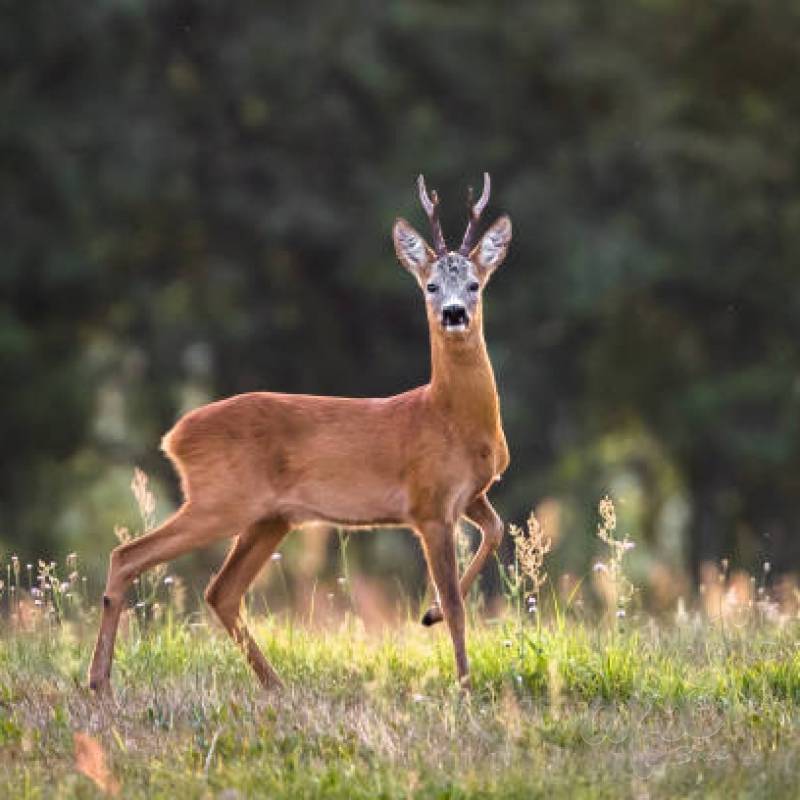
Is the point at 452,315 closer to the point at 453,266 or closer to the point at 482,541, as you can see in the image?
the point at 453,266

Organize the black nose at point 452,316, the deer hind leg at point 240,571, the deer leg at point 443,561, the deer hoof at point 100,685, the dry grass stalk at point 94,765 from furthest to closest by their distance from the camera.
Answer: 1. the deer hind leg at point 240,571
2. the black nose at point 452,316
3. the deer leg at point 443,561
4. the deer hoof at point 100,685
5. the dry grass stalk at point 94,765

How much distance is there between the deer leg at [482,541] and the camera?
8133mm

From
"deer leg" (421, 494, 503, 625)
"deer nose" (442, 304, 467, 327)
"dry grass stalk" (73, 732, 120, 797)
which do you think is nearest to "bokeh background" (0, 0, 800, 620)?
"deer leg" (421, 494, 503, 625)

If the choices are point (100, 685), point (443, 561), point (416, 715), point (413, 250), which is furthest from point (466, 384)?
point (100, 685)

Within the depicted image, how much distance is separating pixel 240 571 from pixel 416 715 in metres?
1.69

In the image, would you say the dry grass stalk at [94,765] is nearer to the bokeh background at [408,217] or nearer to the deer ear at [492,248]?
the deer ear at [492,248]

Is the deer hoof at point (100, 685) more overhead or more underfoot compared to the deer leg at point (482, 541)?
more underfoot

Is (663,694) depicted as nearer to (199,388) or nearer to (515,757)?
(515,757)

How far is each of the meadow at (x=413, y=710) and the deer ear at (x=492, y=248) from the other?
1.23m

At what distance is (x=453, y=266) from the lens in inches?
320

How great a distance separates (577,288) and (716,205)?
185cm

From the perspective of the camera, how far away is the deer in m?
7.91

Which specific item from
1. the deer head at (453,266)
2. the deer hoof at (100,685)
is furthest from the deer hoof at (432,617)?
the deer hoof at (100,685)

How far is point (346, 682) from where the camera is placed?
7621mm
